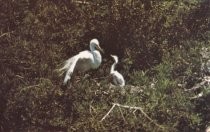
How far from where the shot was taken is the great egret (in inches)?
317

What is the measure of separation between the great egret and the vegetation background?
0.10m

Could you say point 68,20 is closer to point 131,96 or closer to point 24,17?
point 24,17

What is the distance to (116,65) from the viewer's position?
8602 mm

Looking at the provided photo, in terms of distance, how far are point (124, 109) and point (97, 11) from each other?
139 cm

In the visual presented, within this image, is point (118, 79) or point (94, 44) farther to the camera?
point (94, 44)

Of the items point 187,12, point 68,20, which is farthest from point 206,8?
point 68,20

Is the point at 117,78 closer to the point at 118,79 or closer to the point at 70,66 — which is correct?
the point at 118,79

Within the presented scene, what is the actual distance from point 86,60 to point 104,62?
0.50 meters

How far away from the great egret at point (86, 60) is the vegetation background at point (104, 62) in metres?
0.10

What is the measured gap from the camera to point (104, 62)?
882 centimetres

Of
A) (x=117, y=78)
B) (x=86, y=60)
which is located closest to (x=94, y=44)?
(x=86, y=60)

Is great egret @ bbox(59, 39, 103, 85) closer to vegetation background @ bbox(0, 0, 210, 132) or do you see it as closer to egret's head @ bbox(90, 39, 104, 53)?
egret's head @ bbox(90, 39, 104, 53)

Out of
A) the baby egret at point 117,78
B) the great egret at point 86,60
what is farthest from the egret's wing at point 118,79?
the great egret at point 86,60

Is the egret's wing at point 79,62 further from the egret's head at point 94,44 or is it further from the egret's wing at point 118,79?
the egret's wing at point 118,79
